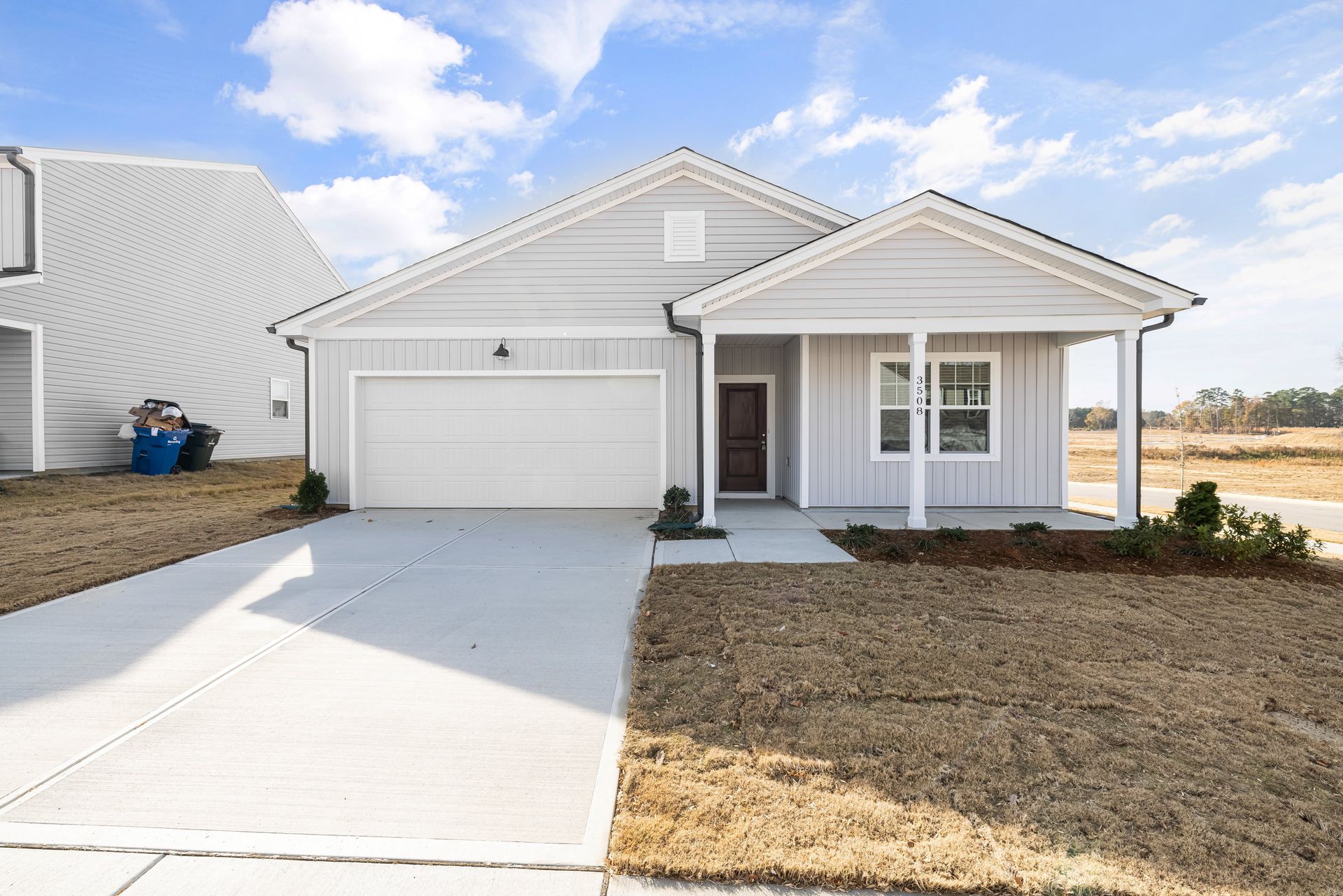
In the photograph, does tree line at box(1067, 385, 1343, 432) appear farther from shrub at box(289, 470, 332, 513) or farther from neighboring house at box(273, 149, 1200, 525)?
shrub at box(289, 470, 332, 513)

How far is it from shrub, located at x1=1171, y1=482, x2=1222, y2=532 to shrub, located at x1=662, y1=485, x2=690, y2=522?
566 cm

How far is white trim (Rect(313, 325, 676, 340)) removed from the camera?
938 cm

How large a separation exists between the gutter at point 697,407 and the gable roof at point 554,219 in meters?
2.08

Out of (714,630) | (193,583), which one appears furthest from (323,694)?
(193,583)

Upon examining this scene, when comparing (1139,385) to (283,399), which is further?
(283,399)

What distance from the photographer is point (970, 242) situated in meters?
7.67

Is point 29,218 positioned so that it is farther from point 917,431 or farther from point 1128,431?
point 1128,431

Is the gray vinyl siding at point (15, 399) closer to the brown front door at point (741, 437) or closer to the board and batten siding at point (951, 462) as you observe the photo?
the brown front door at point (741, 437)

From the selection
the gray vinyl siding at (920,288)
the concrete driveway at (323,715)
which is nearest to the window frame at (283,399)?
the concrete driveway at (323,715)

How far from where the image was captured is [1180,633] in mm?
4219

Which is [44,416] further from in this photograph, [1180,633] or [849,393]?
[1180,633]

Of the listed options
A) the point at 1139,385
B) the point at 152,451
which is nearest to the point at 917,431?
the point at 1139,385

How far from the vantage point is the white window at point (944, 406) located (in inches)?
366

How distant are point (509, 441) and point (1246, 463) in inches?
998
